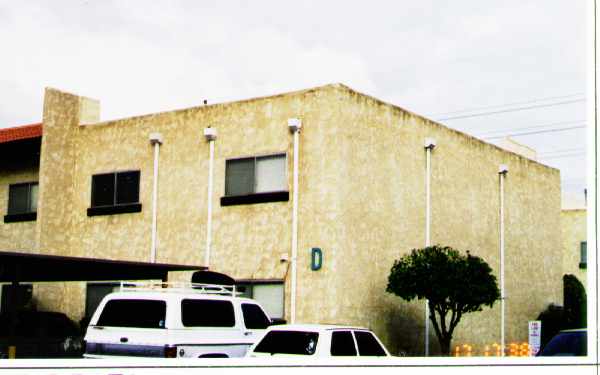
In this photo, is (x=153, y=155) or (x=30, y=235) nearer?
(x=153, y=155)

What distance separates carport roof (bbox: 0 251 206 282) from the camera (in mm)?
20109

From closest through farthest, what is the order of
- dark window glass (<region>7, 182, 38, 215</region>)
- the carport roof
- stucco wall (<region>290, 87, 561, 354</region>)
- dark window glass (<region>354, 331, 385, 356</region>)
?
1. dark window glass (<region>354, 331, 385, 356</region>)
2. the carport roof
3. stucco wall (<region>290, 87, 561, 354</region>)
4. dark window glass (<region>7, 182, 38, 215</region>)

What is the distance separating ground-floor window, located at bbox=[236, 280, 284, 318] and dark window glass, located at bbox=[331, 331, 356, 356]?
31.9 feet

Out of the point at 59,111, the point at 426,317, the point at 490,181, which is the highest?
the point at 59,111

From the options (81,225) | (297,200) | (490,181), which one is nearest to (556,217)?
(490,181)

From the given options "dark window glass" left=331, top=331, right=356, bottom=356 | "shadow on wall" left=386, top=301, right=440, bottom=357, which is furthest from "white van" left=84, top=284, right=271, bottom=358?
"shadow on wall" left=386, top=301, right=440, bottom=357

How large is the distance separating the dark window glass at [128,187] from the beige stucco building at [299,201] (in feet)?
0.19

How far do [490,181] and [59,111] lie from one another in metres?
14.8

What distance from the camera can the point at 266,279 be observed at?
80.2ft

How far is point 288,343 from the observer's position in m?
14.1

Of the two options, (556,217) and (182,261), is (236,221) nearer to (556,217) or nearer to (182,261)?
(182,261)

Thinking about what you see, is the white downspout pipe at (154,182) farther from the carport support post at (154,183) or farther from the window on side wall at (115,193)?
the window on side wall at (115,193)

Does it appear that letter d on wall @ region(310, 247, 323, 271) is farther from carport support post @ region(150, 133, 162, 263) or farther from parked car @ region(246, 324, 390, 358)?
parked car @ region(246, 324, 390, 358)

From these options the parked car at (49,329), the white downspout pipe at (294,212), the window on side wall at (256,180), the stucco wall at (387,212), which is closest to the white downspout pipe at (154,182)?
the window on side wall at (256,180)
